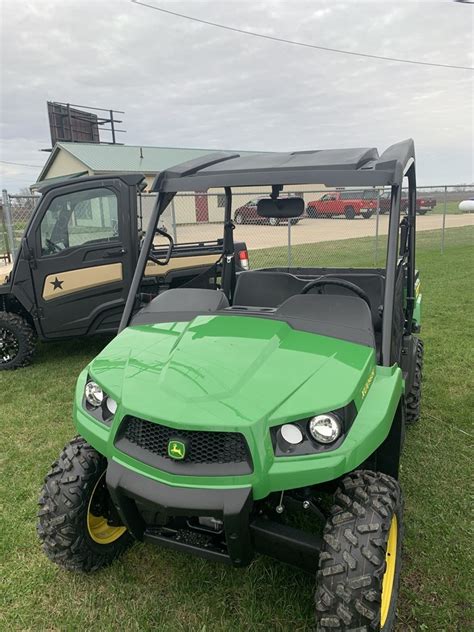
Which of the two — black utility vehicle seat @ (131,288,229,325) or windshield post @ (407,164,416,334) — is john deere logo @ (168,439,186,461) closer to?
black utility vehicle seat @ (131,288,229,325)

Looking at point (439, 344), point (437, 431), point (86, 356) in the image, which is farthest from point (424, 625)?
point (86, 356)

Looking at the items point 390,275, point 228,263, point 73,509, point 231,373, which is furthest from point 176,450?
point 228,263

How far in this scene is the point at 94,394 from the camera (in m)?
2.15

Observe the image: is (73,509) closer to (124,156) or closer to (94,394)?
(94,394)

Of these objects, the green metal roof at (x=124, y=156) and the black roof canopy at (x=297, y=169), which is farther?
the green metal roof at (x=124, y=156)

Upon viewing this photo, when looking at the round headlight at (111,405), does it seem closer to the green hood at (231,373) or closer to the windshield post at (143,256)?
the green hood at (231,373)

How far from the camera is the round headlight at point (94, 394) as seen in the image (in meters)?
2.12

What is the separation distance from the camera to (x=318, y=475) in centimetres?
171

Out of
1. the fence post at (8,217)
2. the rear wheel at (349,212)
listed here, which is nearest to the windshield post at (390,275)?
the fence post at (8,217)

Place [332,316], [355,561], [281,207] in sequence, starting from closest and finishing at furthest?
1. [355,561]
2. [332,316]
3. [281,207]

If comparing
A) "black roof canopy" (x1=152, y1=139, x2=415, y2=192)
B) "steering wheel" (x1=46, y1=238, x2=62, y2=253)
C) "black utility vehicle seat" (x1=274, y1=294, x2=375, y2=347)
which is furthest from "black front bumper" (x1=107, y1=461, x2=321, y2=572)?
"steering wheel" (x1=46, y1=238, x2=62, y2=253)

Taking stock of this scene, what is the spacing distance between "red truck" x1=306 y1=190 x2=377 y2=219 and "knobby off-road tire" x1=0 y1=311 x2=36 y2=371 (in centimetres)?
766

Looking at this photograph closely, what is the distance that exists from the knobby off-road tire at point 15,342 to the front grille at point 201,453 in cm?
391

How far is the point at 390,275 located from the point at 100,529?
1827 mm
